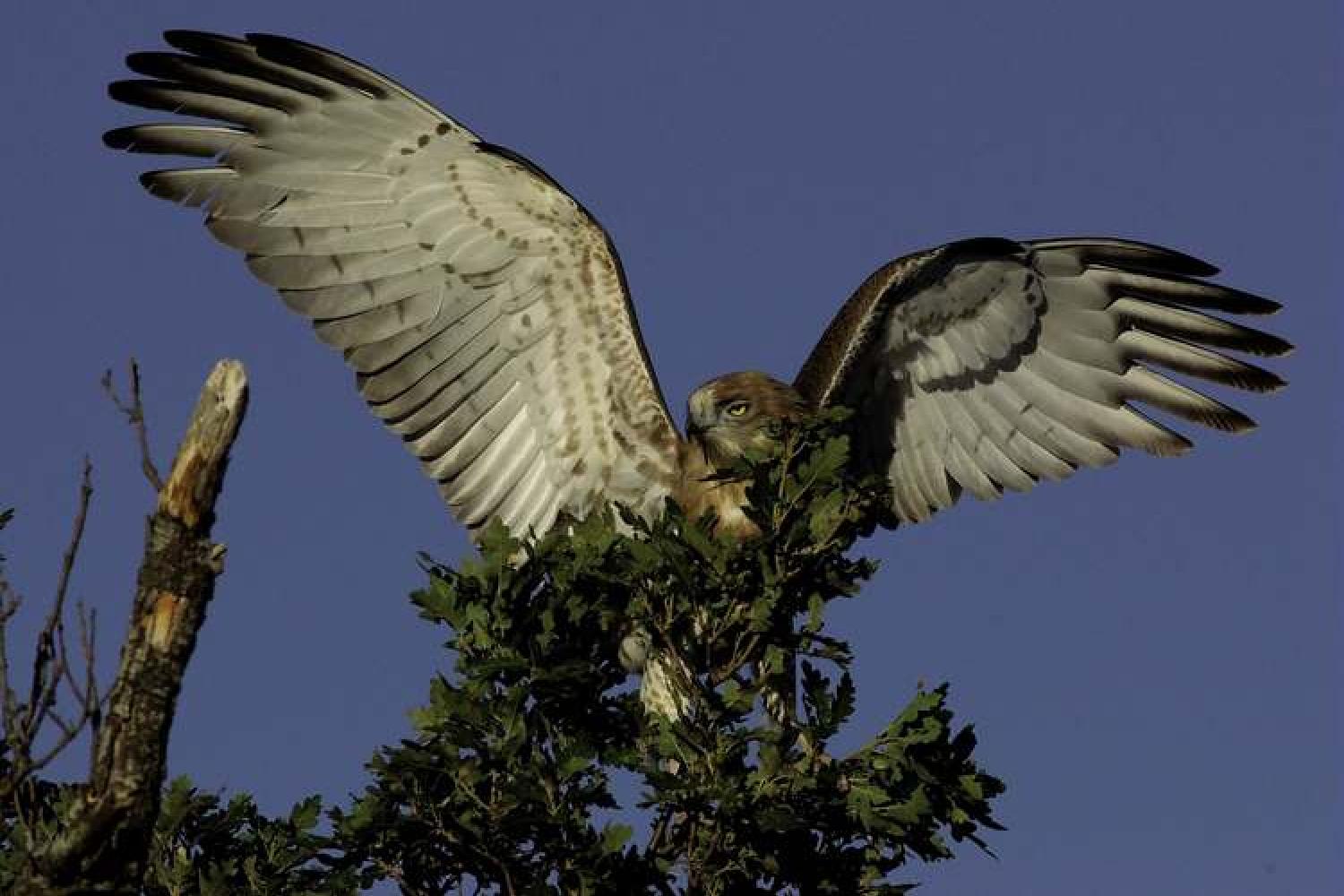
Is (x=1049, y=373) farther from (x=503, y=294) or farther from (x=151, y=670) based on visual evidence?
(x=151, y=670)

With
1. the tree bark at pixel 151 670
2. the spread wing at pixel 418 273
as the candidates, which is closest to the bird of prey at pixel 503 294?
the spread wing at pixel 418 273

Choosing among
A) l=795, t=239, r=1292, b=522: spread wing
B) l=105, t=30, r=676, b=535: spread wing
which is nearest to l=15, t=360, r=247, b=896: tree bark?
l=105, t=30, r=676, b=535: spread wing

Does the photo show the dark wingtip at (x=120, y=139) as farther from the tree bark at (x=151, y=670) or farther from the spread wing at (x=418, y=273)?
the tree bark at (x=151, y=670)

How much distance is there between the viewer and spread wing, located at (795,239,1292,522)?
11898 millimetres

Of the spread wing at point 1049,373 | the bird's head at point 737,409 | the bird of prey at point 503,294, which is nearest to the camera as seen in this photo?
the bird's head at point 737,409

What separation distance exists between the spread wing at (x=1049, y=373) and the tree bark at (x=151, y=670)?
A: 5763 mm

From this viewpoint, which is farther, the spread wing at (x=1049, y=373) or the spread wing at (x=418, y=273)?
the spread wing at (x=1049, y=373)

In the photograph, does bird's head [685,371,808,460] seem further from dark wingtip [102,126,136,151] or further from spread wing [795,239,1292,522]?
dark wingtip [102,126,136,151]

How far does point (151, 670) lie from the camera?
6660 millimetres

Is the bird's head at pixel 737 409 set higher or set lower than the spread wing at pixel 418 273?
lower

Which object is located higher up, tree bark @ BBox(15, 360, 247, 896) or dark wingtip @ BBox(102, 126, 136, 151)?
dark wingtip @ BBox(102, 126, 136, 151)

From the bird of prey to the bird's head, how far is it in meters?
0.14

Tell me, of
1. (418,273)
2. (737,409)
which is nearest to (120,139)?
(418,273)

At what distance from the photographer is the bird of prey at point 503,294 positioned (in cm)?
1132
